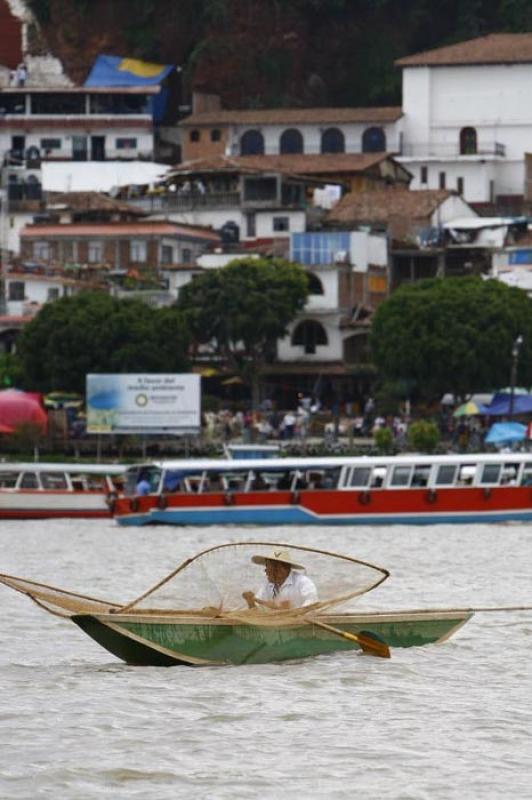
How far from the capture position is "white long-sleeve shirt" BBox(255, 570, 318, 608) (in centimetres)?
2430

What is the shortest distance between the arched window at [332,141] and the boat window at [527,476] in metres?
53.4

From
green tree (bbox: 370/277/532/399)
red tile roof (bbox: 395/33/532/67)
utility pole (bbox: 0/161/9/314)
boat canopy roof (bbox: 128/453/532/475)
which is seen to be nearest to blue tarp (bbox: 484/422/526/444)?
green tree (bbox: 370/277/532/399)

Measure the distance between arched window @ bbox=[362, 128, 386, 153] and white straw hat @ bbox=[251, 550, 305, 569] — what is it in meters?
81.7

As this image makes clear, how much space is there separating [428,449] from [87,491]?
13044mm

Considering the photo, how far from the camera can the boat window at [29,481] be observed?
192ft

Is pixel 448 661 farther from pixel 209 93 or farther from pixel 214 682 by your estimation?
pixel 209 93

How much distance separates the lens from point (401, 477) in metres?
53.0

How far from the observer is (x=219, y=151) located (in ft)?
345

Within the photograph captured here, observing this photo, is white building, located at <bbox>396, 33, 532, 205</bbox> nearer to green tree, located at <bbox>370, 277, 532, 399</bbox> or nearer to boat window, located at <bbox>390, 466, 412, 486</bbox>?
green tree, located at <bbox>370, 277, 532, 399</bbox>

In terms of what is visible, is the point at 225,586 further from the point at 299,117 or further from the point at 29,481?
the point at 299,117

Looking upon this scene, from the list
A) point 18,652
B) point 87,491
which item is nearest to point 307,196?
point 87,491

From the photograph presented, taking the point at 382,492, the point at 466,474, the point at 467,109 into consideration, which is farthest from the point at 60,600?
the point at 467,109

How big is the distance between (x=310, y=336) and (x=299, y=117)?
22.4m

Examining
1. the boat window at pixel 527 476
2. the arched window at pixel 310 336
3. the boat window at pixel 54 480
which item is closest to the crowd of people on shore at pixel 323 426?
the arched window at pixel 310 336
